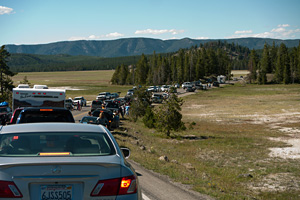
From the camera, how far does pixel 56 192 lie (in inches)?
163

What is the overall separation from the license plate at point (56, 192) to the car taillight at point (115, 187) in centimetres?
26

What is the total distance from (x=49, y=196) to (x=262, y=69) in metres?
152

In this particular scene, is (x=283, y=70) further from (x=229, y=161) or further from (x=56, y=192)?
(x=56, y=192)

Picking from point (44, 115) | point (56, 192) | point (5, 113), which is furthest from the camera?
point (5, 113)

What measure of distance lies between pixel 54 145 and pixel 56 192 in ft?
4.82

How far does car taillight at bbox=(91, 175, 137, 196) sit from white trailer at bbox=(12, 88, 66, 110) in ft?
51.2

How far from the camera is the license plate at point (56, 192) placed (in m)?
4.11

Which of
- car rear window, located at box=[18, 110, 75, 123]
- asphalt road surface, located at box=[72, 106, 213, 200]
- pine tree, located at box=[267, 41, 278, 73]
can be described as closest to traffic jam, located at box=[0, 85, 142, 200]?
asphalt road surface, located at box=[72, 106, 213, 200]

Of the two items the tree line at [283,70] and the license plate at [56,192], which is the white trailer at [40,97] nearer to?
the license plate at [56,192]

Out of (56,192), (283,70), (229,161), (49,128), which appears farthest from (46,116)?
(283,70)

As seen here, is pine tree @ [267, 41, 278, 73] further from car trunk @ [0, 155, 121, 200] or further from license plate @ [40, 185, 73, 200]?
license plate @ [40, 185, 73, 200]

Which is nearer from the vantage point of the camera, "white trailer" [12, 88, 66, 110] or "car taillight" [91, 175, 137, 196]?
"car taillight" [91, 175, 137, 196]

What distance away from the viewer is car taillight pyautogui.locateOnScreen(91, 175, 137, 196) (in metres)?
4.25

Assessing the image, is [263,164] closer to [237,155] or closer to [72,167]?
[237,155]
